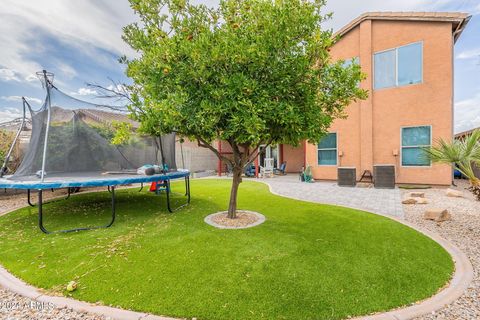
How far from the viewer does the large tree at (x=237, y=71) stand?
12.7ft

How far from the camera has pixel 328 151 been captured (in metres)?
12.2

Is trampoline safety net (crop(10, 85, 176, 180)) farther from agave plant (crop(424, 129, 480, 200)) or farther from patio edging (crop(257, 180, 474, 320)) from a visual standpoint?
agave plant (crop(424, 129, 480, 200))

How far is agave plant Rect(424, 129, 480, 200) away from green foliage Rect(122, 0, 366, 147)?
1929 mm

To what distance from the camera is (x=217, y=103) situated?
3.97m

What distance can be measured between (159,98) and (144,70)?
595 millimetres

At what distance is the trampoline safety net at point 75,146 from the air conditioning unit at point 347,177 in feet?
23.4

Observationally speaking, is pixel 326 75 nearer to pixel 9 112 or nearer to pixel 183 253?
pixel 183 253

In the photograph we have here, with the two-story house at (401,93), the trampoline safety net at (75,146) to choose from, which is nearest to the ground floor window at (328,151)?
the two-story house at (401,93)

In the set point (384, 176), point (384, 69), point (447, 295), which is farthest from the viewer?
point (384, 69)

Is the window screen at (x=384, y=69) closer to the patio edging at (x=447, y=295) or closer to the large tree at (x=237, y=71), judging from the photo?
the large tree at (x=237, y=71)

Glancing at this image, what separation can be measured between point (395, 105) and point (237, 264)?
10.4 meters

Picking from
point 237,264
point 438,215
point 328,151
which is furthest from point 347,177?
point 237,264

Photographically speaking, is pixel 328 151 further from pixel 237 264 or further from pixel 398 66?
pixel 237 264


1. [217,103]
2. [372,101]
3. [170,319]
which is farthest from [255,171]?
[170,319]
